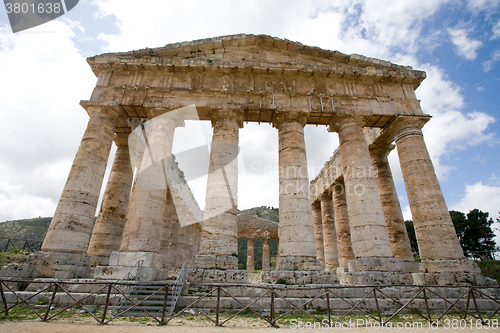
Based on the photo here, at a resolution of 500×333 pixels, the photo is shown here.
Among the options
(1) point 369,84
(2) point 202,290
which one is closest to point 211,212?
(2) point 202,290

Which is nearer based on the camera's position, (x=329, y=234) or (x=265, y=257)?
(x=329, y=234)

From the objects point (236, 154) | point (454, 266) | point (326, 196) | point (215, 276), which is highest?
point (326, 196)

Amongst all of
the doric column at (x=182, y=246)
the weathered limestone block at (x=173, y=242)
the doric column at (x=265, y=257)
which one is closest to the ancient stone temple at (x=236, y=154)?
the weathered limestone block at (x=173, y=242)

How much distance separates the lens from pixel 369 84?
42.9 feet

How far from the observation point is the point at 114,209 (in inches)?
515

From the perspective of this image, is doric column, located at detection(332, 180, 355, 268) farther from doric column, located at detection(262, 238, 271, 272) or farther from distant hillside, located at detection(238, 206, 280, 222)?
distant hillside, located at detection(238, 206, 280, 222)

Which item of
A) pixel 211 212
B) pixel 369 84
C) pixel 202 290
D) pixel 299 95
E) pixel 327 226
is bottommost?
pixel 202 290

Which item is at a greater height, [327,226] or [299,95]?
[299,95]

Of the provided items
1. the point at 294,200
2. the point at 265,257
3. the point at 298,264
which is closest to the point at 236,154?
the point at 294,200

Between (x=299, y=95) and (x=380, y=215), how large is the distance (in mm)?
6537

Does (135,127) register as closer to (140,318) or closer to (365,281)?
(140,318)

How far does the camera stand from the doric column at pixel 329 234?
18047mm

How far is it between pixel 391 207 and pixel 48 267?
1546 cm

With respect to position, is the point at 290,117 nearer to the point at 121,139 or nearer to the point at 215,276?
the point at 215,276
